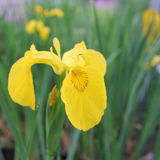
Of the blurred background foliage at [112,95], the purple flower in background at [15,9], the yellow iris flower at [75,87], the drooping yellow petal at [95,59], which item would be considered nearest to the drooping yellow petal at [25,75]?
the yellow iris flower at [75,87]

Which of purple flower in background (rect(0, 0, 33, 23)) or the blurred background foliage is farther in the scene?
purple flower in background (rect(0, 0, 33, 23))

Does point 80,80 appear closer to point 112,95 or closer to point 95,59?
point 95,59

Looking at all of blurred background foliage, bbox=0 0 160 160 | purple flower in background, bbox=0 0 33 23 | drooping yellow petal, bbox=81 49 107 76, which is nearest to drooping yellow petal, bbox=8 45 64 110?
drooping yellow petal, bbox=81 49 107 76

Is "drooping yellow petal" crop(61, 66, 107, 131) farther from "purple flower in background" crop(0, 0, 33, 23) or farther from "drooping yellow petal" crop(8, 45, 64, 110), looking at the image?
"purple flower in background" crop(0, 0, 33, 23)

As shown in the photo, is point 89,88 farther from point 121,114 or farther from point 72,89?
point 121,114

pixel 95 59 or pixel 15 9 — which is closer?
pixel 95 59

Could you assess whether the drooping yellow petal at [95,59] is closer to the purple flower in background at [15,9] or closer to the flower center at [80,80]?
the flower center at [80,80]

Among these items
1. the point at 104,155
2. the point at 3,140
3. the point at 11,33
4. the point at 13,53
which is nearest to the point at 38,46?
the point at 13,53

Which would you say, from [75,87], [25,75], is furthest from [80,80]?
[25,75]
